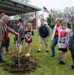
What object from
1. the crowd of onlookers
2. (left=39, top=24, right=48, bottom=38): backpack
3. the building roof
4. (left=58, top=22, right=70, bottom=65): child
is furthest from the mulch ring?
the building roof

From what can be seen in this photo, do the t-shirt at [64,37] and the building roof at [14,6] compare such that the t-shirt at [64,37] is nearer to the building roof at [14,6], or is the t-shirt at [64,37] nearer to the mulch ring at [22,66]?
the mulch ring at [22,66]

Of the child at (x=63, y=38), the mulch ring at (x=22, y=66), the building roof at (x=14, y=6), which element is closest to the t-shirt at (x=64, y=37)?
the child at (x=63, y=38)

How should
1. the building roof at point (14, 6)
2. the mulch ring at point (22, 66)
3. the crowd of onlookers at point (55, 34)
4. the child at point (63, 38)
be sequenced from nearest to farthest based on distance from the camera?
1. the mulch ring at point (22, 66)
2. the crowd of onlookers at point (55, 34)
3. the child at point (63, 38)
4. the building roof at point (14, 6)

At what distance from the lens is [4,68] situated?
705cm

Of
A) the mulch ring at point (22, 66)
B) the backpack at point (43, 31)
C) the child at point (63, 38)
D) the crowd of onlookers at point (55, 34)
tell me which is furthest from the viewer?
the backpack at point (43, 31)

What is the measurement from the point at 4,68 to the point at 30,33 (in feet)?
8.97

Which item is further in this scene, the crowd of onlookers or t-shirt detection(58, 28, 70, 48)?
t-shirt detection(58, 28, 70, 48)

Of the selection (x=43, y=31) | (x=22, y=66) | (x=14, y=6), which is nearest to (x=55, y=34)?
(x=43, y=31)

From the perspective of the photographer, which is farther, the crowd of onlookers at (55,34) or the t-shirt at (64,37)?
the t-shirt at (64,37)

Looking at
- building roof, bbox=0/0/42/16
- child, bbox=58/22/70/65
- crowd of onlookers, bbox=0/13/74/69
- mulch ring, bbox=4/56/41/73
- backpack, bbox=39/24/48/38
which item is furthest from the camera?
building roof, bbox=0/0/42/16

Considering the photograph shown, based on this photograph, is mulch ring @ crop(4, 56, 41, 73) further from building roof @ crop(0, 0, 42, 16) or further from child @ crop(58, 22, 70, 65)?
building roof @ crop(0, 0, 42, 16)

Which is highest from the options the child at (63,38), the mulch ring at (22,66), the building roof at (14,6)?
the building roof at (14,6)

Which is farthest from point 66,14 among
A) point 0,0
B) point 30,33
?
point 30,33

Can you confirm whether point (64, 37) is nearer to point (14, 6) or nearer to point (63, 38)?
point (63, 38)
